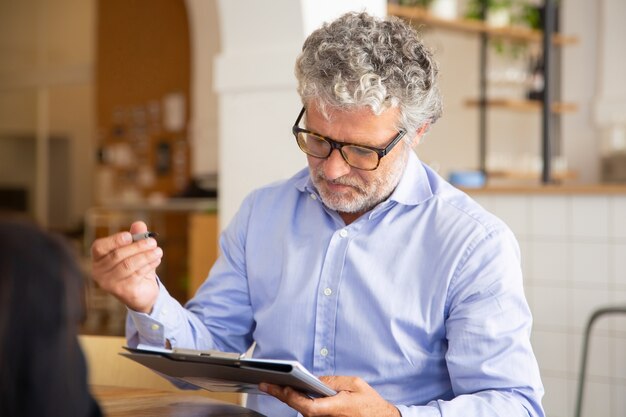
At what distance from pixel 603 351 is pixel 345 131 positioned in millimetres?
2663

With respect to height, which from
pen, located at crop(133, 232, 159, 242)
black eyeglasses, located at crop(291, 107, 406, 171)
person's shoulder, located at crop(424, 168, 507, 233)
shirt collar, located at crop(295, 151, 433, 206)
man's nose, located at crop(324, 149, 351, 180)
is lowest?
pen, located at crop(133, 232, 159, 242)

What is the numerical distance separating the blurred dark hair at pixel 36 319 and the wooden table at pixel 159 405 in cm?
75

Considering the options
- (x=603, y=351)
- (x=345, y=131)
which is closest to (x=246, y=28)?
(x=345, y=131)

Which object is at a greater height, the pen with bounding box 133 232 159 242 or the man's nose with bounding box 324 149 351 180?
the man's nose with bounding box 324 149 351 180

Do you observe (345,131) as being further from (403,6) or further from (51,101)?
(51,101)

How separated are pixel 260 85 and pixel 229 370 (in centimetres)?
171

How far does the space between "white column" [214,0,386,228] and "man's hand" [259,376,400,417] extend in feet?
4.88

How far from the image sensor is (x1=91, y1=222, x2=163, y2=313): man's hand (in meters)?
1.67

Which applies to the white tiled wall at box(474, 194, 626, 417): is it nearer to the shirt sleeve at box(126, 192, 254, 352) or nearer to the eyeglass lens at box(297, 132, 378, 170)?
the shirt sleeve at box(126, 192, 254, 352)

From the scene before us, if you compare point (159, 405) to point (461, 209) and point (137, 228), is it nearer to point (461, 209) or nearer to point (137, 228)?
point (137, 228)

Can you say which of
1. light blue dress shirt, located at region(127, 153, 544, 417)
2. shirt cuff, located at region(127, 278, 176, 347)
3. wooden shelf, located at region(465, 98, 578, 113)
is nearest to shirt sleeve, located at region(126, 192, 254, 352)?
light blue dress shirt, located at region(127, 153, 544, 417)

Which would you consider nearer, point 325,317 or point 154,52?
point 325,317

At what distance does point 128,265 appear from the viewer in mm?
1700

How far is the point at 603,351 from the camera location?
4.02 metres
